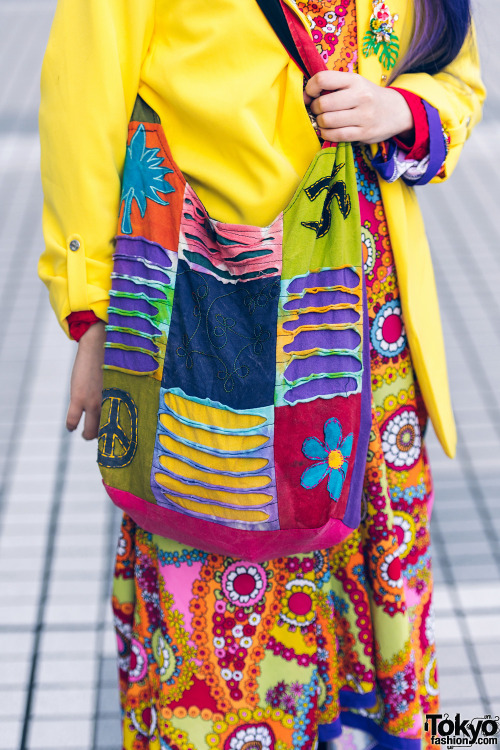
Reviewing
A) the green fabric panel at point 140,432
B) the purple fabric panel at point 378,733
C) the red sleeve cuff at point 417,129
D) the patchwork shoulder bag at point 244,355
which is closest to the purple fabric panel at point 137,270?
the patchwork shoulder bag at point 244,355

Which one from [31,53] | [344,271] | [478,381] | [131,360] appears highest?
[31,53]

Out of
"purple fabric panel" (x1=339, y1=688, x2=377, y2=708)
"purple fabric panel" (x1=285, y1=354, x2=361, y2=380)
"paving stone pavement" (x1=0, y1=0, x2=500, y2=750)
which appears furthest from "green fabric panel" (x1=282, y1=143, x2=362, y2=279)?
"purple fabric panel" (x1=339, y1=688, x2=377, y2=708)

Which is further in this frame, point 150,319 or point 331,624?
point 331,624

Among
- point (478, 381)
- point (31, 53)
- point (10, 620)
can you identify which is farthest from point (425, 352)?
point (31, 53)

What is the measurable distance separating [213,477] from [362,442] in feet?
0.66

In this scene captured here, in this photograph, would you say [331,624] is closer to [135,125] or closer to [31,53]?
[135,125]

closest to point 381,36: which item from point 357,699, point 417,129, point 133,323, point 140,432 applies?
point 417,129

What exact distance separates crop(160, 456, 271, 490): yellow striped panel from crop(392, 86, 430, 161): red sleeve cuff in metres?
0.50

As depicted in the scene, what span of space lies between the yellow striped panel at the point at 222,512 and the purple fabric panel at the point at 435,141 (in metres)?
0.53

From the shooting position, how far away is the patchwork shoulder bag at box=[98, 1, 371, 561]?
960mm

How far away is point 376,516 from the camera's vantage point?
1.16m

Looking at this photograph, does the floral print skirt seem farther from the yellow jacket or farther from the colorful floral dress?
the yellow jacket

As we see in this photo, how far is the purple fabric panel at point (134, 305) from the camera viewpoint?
0.99m

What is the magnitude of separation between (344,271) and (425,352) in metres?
0.24
